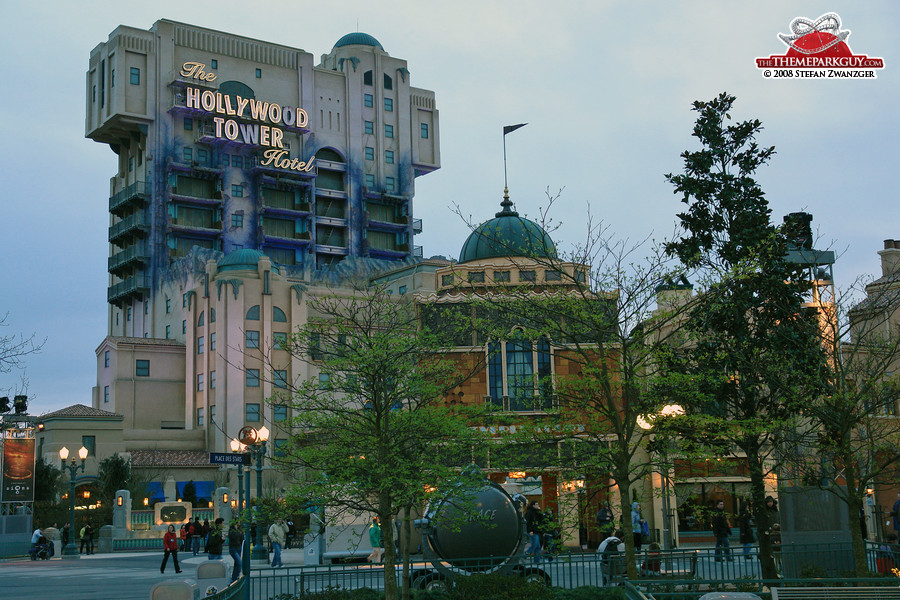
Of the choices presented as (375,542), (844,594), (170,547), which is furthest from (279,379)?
(844,594)

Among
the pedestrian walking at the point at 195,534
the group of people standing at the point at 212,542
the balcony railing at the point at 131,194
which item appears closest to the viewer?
Answer: the group of people standing at the point at 212,542

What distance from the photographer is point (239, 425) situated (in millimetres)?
77875

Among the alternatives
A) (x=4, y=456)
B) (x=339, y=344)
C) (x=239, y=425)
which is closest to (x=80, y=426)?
(x=239, y=425)

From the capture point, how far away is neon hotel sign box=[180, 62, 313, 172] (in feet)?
313

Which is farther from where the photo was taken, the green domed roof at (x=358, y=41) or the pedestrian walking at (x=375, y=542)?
the green domed roof at (x=358, y=41)

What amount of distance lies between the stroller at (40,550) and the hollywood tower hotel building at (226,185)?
2988 centimetres

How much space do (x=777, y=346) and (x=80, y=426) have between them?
56751 mm

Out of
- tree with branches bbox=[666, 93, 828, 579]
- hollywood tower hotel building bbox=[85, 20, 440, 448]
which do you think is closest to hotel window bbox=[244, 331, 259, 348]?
hollywood tower hotel building bbox=[85, 20, 440, 448]

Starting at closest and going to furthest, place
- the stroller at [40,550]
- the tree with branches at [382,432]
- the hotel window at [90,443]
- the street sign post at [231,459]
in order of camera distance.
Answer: the tree with branches at [382,432] < the street sign post at [231,459] < the stroller at [40,550] < the hotel window at [90,443]

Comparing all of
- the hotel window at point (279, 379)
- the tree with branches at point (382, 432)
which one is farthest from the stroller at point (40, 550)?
the tree with branches at point (382, 432)

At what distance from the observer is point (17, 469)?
49.2m

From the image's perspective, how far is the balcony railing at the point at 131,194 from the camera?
93.8 meters

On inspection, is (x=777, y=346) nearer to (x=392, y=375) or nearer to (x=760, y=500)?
(x=760, y=500)

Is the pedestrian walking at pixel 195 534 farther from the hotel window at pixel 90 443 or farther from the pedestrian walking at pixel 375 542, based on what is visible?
the hotel window at pixel 90 443
